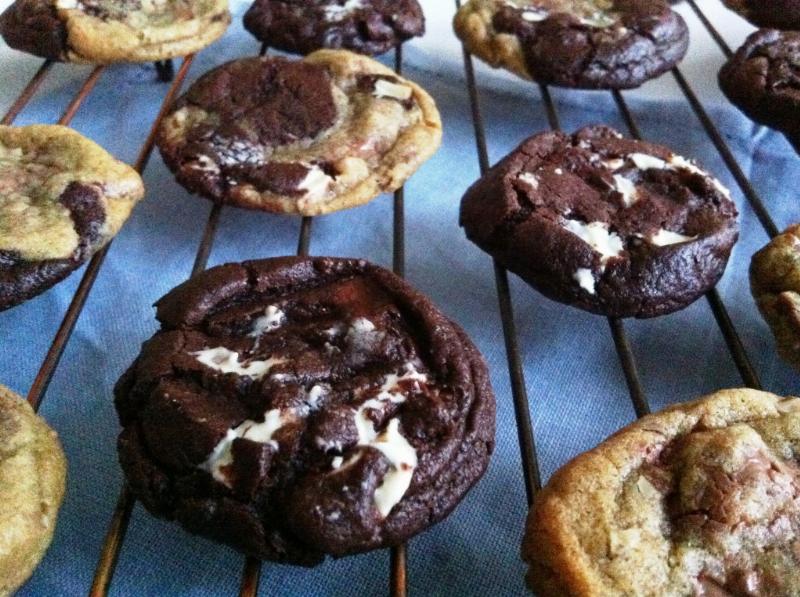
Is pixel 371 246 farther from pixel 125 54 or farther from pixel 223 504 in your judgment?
pixel 223 504

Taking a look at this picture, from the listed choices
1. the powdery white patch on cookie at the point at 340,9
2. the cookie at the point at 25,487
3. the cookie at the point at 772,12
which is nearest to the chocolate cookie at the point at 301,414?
the cookie at the point at 25,487

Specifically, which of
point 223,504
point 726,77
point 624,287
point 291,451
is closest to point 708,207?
point 624,287

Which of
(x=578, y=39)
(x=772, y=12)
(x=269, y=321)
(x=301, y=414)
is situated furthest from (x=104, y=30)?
(x=772, y=12)

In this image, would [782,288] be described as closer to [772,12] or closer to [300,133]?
[300,133]

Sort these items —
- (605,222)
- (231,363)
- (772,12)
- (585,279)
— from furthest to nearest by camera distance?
(772,12), (605,222), (585,279), (231,363)

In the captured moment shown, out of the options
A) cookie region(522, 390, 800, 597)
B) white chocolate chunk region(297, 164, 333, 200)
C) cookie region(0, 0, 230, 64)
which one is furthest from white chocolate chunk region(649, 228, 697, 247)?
cookie region(0, 0, 230, 64)
